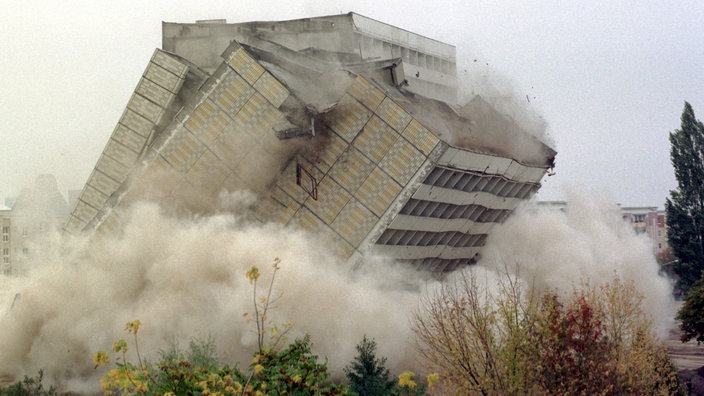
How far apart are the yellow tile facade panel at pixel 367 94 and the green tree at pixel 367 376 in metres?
5.34

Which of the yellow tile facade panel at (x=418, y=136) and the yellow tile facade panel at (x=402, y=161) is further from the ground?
the yellow tile facade panel at (x=418, y=136)

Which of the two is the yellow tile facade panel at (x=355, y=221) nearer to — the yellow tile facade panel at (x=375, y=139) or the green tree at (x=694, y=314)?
the yellow tile facade panel at (x=375, y=139)

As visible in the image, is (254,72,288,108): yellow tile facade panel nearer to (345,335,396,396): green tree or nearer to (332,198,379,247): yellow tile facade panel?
(332,198,379,247): yellow tile facade panel

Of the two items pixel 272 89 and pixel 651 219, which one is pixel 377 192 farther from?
pixel 651 219

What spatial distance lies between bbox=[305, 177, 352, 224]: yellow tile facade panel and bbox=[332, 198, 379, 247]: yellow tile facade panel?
0.44 ft

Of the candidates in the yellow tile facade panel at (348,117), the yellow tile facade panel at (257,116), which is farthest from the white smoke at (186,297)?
the yellow tile facade panel at (348,117)

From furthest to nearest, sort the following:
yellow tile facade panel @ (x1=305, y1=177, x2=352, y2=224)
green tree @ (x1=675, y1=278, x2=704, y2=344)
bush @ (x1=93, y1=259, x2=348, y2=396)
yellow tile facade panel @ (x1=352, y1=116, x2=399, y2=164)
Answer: green tree @ (x1=675, y1=278, x2=704, y2=344), yellow tile facade panel @ (x1=305, y1=177, x2=352, y2=224), yellow tile facade panel @ (x1=352, y1=116, x2=399, y2=164), bush @ (x1=93, y1=259, x2=348, y2=396)

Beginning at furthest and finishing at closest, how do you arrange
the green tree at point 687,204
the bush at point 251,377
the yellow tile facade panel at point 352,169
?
the green tree at point 687,204 < the yellow tile facade panel at point 352,169 < the bush at point 251,377

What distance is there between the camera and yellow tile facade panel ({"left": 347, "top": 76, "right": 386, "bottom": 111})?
78.7ft

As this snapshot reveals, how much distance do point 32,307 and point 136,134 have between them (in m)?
5.10

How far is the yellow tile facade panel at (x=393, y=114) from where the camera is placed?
23.9m

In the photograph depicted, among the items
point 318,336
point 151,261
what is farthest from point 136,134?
point 318,336

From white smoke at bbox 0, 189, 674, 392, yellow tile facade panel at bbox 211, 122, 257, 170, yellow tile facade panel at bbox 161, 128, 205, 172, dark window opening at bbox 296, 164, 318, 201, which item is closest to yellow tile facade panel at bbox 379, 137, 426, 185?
dark window opening at bbox 296, 164, 318, 201

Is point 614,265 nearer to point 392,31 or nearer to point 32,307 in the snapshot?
point 392,31
